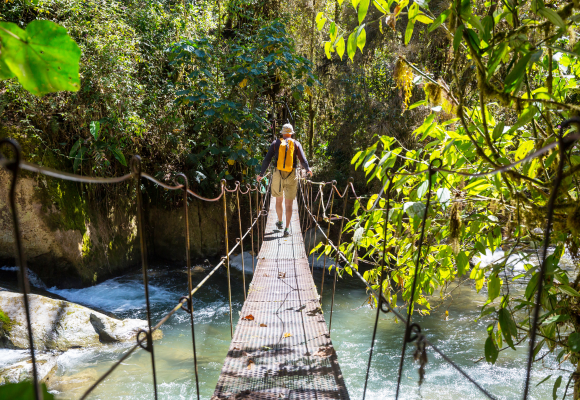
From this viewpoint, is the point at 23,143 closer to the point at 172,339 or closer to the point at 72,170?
the point at 72,170

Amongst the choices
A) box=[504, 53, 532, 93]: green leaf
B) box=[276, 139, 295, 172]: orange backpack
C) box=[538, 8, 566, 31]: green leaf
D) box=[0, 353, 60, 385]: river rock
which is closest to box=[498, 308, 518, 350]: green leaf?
box=[504, 53, 532, 93]: green leaf

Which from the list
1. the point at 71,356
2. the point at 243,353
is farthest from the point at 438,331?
the point at 71,356

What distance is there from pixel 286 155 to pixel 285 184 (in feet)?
0.87

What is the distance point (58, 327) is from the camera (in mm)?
2949

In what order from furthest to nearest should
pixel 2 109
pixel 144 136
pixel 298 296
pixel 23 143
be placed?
1. pixel 144 136
2. pixel 23 143
3. pixel 2 109
4. pixel 298 296

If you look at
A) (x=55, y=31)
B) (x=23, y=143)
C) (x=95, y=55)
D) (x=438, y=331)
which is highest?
(x=95, y=55)

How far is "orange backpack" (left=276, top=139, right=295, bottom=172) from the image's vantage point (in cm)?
325

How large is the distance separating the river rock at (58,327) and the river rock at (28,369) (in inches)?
5.8

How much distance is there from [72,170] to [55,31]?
14.8 feet

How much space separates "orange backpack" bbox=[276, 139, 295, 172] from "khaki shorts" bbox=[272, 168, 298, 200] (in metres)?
0.06

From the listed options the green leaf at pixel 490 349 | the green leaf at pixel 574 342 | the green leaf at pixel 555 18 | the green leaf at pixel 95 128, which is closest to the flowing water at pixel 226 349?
the green leaf at pixel 490 349

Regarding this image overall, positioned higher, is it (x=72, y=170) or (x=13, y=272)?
(x=72, y=170)

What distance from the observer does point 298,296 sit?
2006mm

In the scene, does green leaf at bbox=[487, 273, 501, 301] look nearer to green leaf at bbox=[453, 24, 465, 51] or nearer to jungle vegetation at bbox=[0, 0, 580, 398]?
jungle vegetation at bbox=[0, 0, 580, 398]
